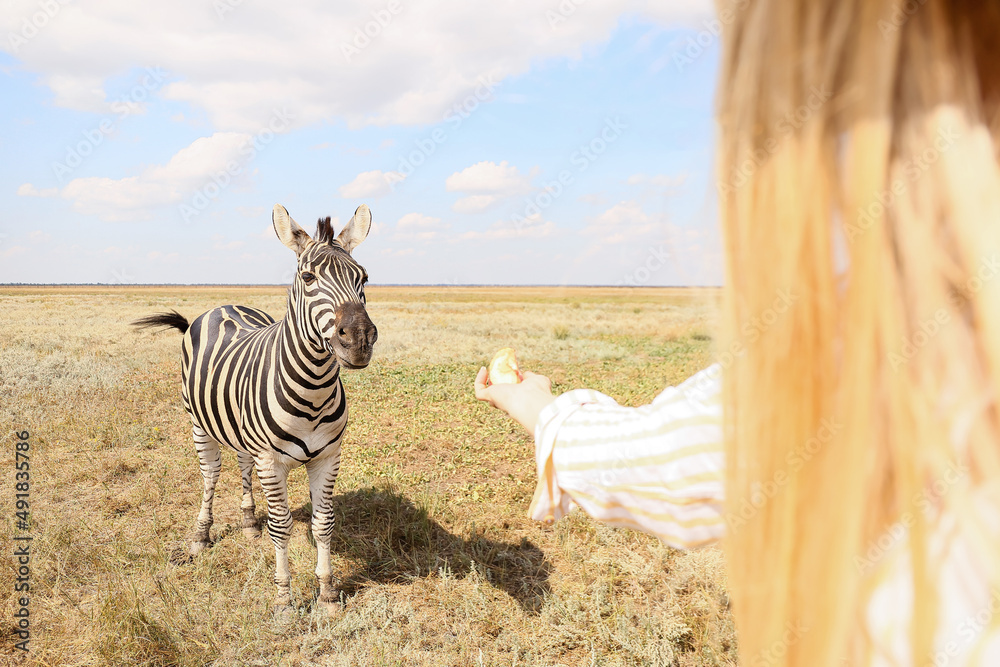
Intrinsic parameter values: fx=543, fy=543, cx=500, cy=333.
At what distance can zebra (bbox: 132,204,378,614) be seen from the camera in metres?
3.72

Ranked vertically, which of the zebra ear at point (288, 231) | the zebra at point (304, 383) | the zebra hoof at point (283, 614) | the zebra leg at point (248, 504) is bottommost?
the zebra hoof at point (283, 614)

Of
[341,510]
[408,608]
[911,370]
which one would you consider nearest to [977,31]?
[911,370]

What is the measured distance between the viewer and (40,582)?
4.25m

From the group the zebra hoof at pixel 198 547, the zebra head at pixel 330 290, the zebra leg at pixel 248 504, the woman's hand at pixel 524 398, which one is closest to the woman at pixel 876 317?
the woman's hand at pixel 524 398

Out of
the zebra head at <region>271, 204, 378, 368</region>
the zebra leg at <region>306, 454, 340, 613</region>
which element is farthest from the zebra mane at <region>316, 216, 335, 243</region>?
the zebra leg at <region>306, 454, 340, 613</region>

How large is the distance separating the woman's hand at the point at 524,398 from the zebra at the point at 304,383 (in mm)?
2065

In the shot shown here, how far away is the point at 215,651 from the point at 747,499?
409 cm

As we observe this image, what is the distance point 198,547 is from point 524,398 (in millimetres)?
4812

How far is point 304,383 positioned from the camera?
3930 millimetres

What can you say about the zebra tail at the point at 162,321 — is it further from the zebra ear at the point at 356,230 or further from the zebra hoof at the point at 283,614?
the zebra hoof at the point at 283,614

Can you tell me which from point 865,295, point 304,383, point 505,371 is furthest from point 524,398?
point 304,383

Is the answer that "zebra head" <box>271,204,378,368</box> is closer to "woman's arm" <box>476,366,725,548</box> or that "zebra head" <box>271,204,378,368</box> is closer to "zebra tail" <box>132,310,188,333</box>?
"woman's arm" <box>476,366,725,548</box>

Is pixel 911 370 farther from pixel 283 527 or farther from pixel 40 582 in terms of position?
pixel 40 582

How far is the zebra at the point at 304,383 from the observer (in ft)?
12.2
